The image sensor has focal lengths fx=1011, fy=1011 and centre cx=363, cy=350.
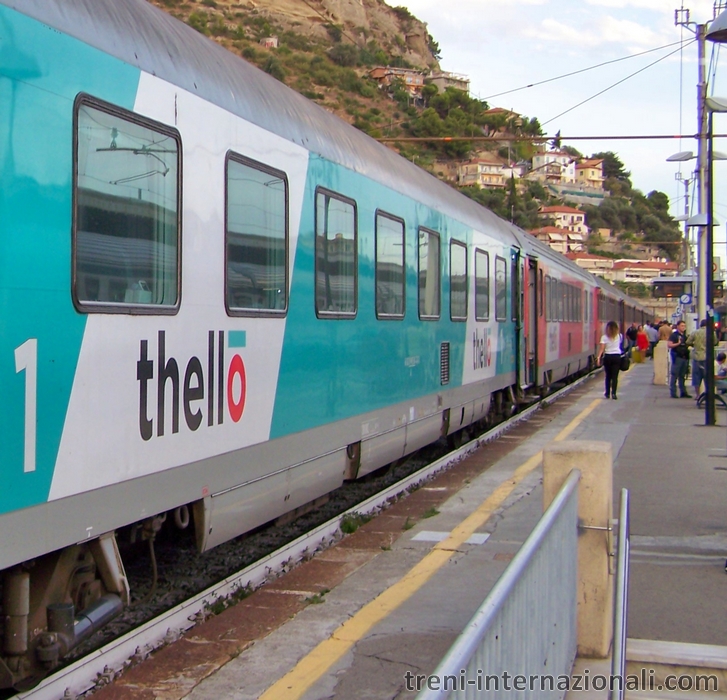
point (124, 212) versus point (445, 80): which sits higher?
point (445, 80)

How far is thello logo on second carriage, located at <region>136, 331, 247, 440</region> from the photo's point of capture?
Answer: 4824mm

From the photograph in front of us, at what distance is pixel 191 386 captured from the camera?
5234 millimetres

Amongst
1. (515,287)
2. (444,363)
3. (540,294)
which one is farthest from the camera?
(540,294)

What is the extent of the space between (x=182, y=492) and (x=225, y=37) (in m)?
122

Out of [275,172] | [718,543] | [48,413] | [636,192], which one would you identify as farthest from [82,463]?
[636,192]

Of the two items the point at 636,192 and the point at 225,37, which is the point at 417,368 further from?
the point at 636,192

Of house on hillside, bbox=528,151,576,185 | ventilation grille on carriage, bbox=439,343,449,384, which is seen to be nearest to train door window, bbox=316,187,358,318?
ventilation grille on carriage, bbox=439,343,449,384

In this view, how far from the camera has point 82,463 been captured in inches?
168

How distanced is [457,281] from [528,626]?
8.82 m

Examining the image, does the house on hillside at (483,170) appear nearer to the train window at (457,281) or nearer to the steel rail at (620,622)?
the train window at (457,281)

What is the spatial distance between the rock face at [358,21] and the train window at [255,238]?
133852 millimetres

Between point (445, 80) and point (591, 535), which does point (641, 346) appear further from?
point (445, 80)

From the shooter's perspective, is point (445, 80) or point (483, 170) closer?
point (483, 170)

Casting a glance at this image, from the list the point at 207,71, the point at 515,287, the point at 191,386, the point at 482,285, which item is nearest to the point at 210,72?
the point at 207,71
